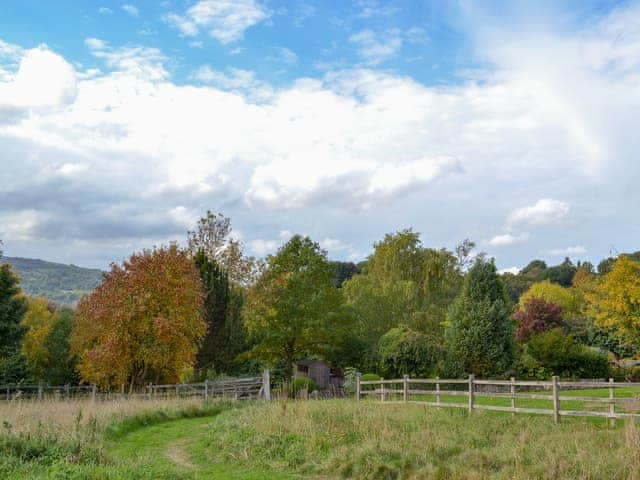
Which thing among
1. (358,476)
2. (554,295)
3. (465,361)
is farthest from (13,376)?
(554,295)

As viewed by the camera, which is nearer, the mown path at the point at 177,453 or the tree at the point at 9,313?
the mown path at the point at 177,453

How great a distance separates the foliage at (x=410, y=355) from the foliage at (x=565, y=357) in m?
5.95

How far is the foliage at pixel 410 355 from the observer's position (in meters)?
31.9

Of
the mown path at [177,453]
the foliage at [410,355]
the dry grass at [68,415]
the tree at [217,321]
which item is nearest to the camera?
the mown path at [177,453]

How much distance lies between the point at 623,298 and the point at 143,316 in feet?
80.9

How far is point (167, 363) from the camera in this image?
2586cm

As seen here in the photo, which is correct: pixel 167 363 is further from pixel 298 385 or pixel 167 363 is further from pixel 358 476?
pixel 358 476

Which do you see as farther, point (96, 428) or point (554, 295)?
point (554, 295)

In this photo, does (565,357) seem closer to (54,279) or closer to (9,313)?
(9,313)

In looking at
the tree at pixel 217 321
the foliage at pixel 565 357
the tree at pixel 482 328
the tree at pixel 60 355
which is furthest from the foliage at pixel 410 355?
the tree at pixel 60 355

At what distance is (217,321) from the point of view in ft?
107

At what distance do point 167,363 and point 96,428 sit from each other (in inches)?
452

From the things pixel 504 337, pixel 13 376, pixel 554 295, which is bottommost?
pixel 13 376

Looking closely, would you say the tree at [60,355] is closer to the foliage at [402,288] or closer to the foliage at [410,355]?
the foliage at [402,288]
